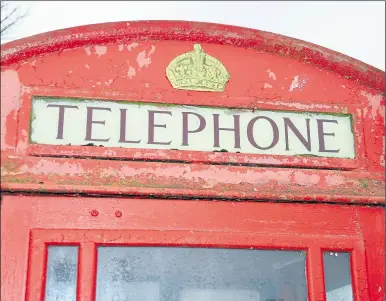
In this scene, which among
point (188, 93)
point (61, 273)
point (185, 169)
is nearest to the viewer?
point (61, 273)

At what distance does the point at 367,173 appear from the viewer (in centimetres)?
195

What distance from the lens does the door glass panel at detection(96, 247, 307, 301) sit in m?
1.72

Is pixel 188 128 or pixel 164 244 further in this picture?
pixel 188 128

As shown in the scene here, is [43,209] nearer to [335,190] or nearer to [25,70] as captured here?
[25,70]

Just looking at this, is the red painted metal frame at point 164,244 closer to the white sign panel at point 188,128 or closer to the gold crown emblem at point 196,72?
the white sign panel at point 188,128

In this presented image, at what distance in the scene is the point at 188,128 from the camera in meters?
1.88

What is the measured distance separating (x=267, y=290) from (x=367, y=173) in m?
0.54

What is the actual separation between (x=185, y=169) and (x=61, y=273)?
0.50m

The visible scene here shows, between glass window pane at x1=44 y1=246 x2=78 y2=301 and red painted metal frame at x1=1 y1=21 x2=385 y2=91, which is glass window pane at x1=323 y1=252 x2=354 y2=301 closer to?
red painted metal frame at x1=1 y1=21 x2=385 y2=91

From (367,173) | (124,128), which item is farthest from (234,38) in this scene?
(367,173)

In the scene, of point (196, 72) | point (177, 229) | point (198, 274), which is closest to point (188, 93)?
point (196, 72)

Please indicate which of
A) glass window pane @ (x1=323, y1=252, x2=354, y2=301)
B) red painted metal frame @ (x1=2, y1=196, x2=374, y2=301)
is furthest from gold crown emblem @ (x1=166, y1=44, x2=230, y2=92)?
glass window pane @ (x1=323, y1=252, x2=354, y2=301)

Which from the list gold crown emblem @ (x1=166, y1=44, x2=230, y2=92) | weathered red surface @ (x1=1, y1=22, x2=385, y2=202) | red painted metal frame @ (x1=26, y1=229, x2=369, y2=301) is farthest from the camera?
gold crown emblem @ (x1=166, y1=44, x2=230, y2=92)

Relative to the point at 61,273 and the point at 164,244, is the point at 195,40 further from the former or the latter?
the point at 61,273
